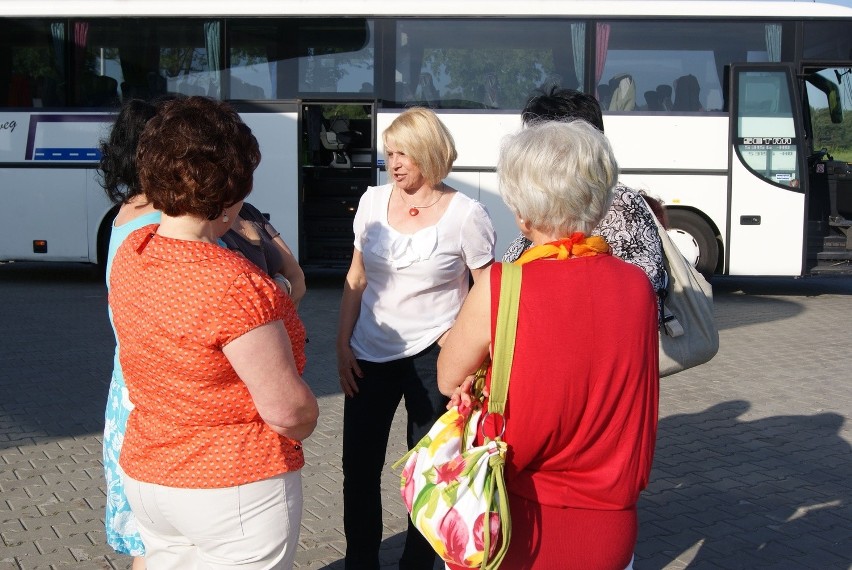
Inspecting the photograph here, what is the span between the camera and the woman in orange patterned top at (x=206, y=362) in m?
2.14

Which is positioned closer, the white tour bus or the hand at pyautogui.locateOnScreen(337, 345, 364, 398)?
the hand at pyautogui.locateOnScreen(337, 345, 364, 398)

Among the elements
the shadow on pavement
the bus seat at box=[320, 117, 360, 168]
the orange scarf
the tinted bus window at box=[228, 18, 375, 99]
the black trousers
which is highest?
the tinted bus window at box=[228, 18, 375, 99]

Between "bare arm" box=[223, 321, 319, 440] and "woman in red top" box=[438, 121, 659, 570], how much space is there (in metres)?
0.36

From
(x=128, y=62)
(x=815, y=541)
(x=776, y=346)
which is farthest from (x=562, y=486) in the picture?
A: (x=128, y=62)

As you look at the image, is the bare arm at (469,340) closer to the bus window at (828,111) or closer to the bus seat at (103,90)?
the bus window at (828,111)

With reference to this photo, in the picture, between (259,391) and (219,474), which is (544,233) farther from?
(219,474)

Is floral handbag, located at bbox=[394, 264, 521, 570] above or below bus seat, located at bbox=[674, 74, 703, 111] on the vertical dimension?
below

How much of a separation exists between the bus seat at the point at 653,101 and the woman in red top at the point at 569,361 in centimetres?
995

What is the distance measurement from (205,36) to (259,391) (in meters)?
10.8

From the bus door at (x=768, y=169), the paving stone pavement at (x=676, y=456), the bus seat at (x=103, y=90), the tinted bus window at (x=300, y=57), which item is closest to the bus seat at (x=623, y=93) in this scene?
the bus door at (x=768, y=169)

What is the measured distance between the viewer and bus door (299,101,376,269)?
12258mm

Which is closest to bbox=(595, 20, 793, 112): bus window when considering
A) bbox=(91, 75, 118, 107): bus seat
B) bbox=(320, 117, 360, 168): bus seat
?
bbox=(320, 117, 360, 168): bus seat

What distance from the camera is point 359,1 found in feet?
38.6

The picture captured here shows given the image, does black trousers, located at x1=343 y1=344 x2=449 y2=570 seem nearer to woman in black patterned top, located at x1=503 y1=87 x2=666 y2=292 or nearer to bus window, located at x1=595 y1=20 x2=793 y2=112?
woman in black patterned top, located at x1=503 y1=87 x2=666 y2=292
